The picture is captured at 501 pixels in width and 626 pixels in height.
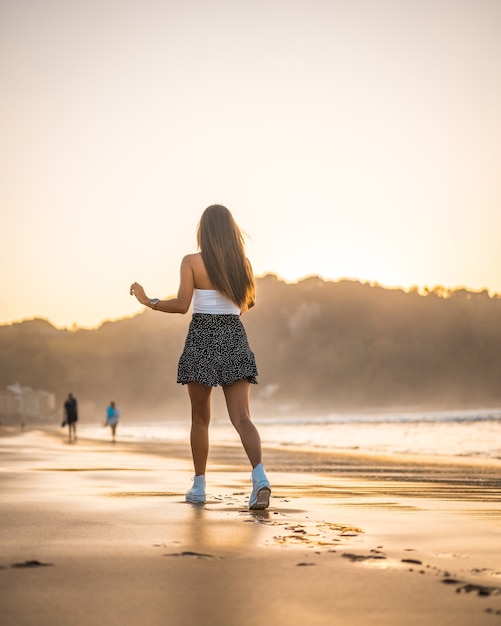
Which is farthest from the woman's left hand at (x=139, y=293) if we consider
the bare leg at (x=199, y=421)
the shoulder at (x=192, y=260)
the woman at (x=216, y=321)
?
the bare leg at (x=199, y=421)

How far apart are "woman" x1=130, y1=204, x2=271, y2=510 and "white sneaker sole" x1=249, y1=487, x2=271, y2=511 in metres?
0.42

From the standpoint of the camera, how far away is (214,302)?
6.82 metres

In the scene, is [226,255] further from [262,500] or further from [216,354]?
[262,500]

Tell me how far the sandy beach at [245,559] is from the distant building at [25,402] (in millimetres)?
122685

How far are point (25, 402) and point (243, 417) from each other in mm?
173418

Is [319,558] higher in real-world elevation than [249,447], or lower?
lower

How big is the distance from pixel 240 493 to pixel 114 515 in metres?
2.08

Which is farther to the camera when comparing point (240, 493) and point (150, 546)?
point (240, 493)

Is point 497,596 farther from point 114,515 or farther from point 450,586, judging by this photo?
point 114,515

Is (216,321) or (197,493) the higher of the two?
(216,321)

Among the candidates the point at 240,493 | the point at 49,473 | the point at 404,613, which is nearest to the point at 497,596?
the point at 404,613

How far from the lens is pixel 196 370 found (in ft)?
21.9

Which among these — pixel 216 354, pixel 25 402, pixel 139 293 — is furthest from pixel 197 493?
pixel 25 402

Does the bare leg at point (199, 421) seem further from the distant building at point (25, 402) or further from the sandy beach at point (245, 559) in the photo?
the distant building at point (25, 402)
